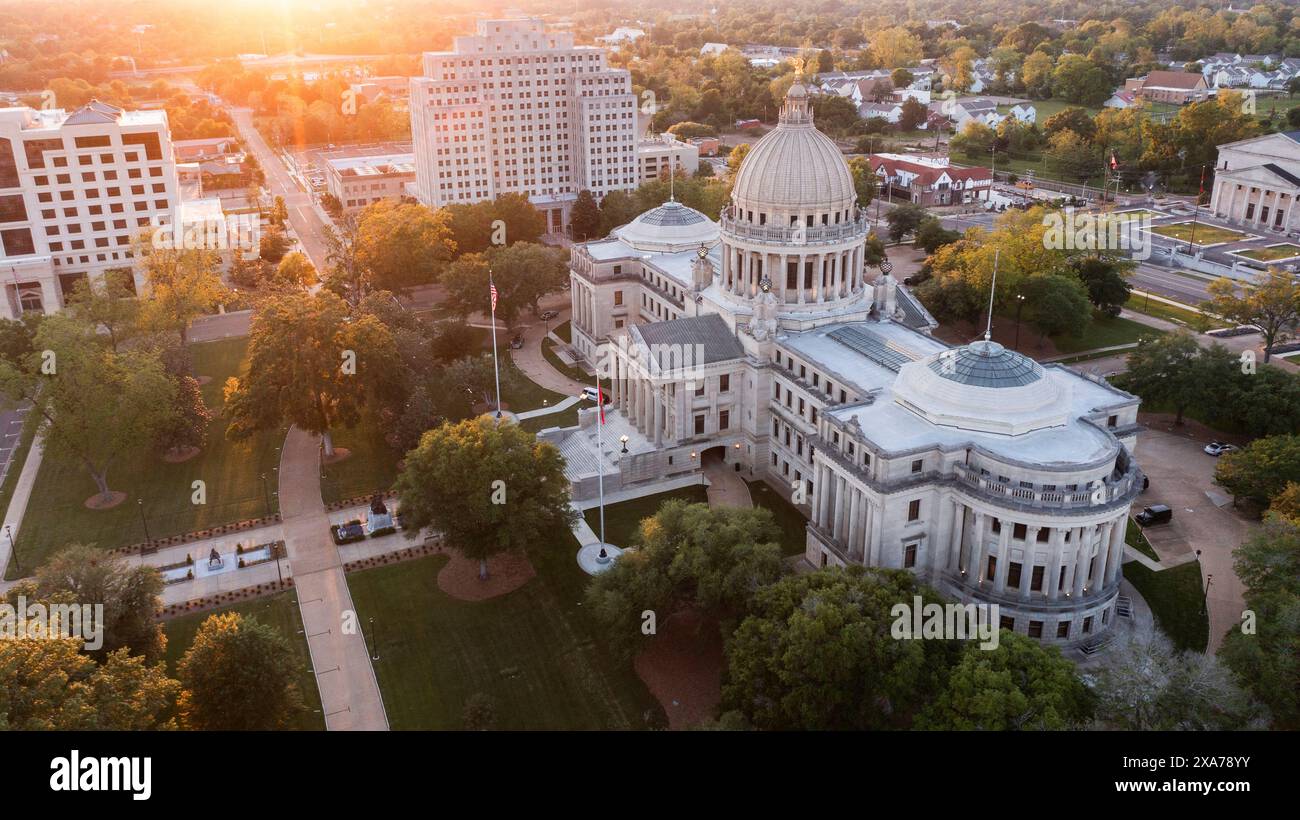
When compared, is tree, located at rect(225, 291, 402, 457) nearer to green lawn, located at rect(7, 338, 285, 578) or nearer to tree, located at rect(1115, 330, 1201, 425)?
green lawn, located at rect(7, 338, 285, 578)

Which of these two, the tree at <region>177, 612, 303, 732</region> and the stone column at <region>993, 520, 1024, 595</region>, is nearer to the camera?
the tree at <region>177, 612, 303, 732</region>

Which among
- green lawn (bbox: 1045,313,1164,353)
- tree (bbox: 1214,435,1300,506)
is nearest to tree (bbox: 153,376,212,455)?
tree (bbox: 1214,435,1300,506)

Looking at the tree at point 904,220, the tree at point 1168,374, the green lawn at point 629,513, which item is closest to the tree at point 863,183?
the tree at point 904,220

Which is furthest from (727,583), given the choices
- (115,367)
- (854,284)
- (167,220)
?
(167,220)

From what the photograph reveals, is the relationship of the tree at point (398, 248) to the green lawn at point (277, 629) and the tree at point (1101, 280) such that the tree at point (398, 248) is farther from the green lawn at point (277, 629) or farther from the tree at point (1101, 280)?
the tree at point (1101, 280)

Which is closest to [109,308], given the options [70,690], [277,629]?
[277,629]

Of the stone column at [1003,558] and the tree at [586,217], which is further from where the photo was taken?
the tree at [586,217]
